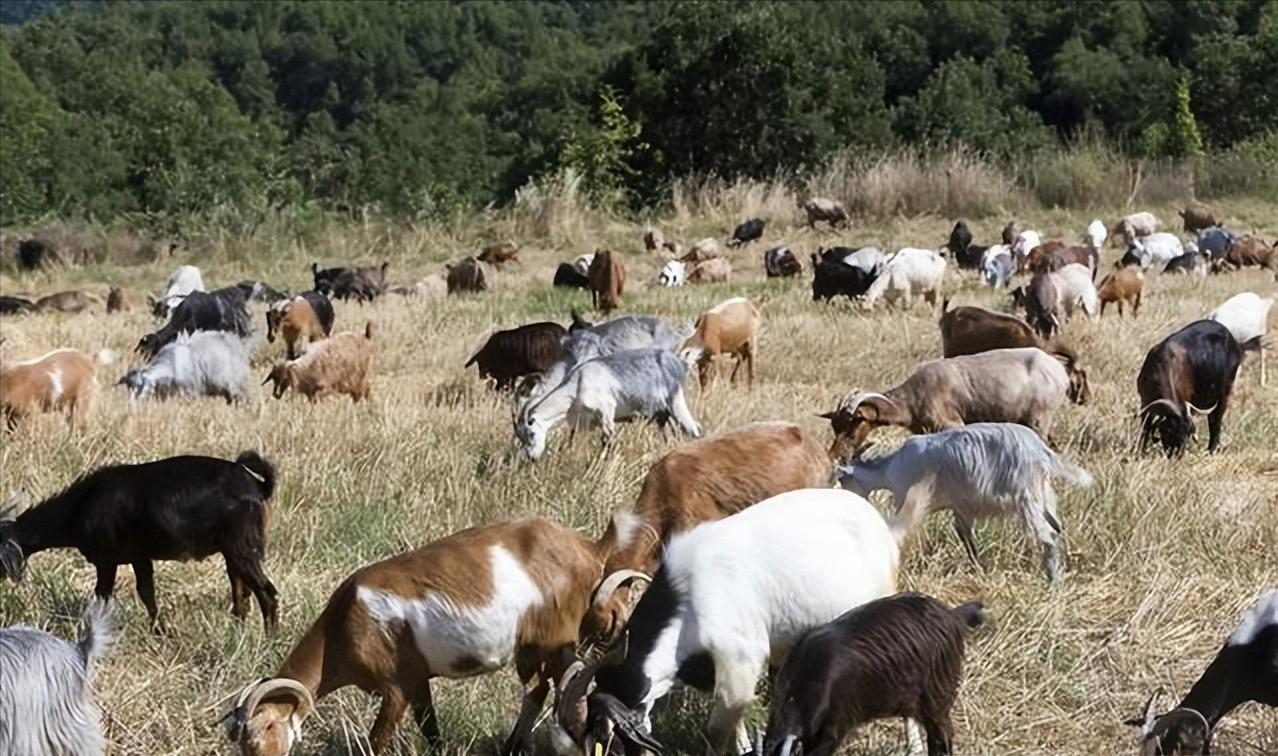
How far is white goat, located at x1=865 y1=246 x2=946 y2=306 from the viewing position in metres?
15.1

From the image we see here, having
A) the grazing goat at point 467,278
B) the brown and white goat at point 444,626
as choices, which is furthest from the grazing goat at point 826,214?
the brown and white goat at point 444,626

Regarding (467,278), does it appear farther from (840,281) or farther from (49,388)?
(49,388)

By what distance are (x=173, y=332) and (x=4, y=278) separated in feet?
33.5

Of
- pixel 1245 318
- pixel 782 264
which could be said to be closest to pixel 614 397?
pixel 1245 318

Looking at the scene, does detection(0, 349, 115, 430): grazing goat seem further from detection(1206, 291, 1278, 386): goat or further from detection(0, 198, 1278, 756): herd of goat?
detection(1206, 291, 1278, 386): goat

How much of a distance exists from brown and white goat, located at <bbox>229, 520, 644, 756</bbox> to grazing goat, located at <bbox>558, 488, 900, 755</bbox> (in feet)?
1.30

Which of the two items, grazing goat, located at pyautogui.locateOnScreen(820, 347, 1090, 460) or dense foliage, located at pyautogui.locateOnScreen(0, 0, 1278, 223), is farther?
dense foliage, located at pyautogui.locateOnScreen(0, 0, 1278, 223)

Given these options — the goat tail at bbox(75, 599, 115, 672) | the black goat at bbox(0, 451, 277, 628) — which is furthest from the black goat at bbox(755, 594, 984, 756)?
the black goat at bbox(0, 451, 277, 628)

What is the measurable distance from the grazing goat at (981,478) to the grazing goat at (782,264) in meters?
12.9

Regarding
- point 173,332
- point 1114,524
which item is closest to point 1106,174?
point 173,332

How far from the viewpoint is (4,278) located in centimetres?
2236

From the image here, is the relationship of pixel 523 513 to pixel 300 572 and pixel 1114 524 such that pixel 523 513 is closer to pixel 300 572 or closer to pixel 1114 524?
pixel 300 572

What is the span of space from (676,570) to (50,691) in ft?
5.94

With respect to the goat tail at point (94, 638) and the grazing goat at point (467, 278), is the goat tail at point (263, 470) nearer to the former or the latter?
the goat tail at point (94, 638)
